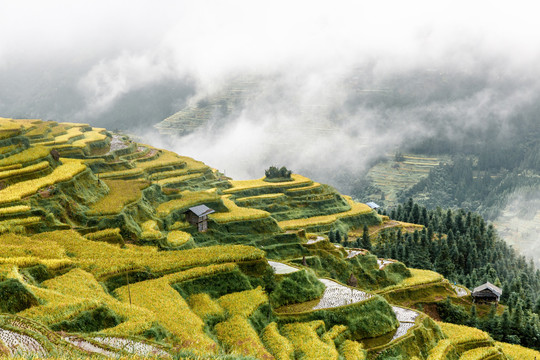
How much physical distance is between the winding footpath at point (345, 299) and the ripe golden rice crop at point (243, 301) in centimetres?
464

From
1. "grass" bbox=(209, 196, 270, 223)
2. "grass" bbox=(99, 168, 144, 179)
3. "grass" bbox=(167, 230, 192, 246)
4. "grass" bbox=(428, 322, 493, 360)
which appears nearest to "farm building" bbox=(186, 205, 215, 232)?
"grass" bbox=(209, 196, 270, 223)

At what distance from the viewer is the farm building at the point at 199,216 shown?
5902 cm

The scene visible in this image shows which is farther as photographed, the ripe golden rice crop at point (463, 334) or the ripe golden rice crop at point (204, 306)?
the ripe golden rice crop at point (463, 334)

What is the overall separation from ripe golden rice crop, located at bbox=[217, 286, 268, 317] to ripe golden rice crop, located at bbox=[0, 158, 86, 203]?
21316 mm

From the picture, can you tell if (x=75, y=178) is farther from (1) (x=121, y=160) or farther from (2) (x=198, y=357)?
(2) (x=198, y=357)

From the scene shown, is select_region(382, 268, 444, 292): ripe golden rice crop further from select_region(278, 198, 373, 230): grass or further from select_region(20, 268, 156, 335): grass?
select_region(20, 268, 156, 335): grass

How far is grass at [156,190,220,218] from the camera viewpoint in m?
59.0

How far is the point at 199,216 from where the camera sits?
193 feet

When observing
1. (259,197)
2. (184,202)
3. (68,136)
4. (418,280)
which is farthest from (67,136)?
(418,280)

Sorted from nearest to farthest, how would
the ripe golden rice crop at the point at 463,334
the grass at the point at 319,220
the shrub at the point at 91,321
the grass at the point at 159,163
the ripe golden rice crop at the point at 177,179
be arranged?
the shrub at the point at 91,321
the ripe golden rice crop at the point at 463,334
the ripe golden rice crop at the point at 177,179
the grass at the point at 319,220
the grass at the point at 159,163

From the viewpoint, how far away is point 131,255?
125 feet

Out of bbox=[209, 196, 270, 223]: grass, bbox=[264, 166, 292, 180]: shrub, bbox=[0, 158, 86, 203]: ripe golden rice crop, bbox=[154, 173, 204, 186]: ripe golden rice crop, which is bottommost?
bbox=[264, 166, 292, 180]: shrub

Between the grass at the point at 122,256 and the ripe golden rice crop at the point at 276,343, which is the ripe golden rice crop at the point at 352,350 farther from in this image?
the grass at the point at 122,256

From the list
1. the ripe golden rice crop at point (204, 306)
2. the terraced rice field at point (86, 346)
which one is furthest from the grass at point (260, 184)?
the terraced rice field at point (86, 346)
